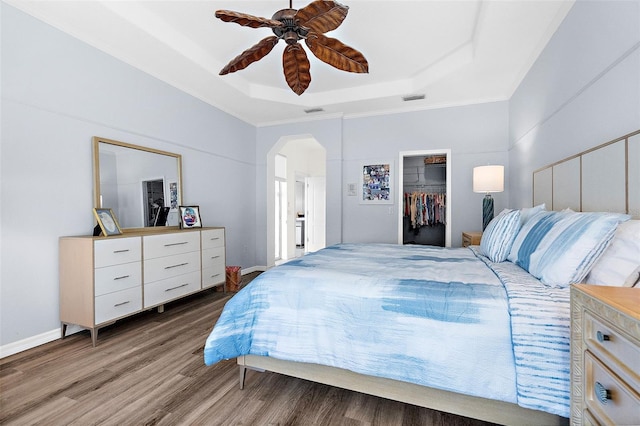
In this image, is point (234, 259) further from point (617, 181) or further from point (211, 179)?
point (617, 181)

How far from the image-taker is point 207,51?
3.27 meters

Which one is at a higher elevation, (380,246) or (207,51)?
(207,51)

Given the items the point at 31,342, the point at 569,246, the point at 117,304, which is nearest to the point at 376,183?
the point at 569,246

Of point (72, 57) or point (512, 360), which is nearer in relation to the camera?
Answer: point (512, 360)

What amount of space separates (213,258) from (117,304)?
1254 mm

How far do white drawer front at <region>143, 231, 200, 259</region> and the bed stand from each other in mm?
1618

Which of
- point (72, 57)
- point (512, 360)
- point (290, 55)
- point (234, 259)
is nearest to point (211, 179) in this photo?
point (234, 259)

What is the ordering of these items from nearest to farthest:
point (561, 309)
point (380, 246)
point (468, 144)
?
point (561, 309) < point (380, 246) < point (468, 144)

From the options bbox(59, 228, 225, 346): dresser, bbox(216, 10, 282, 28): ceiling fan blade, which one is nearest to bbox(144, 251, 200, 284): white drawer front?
bbox(59, 228, 225, 346): dresser

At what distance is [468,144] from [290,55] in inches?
120

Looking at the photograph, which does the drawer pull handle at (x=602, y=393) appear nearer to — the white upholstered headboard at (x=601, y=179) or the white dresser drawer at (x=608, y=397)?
the white dresser drawer at (x=608, y=397)

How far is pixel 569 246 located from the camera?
1.41 meters

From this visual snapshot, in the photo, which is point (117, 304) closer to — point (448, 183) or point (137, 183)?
point (137, 183)

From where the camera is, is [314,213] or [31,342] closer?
[31,342]
